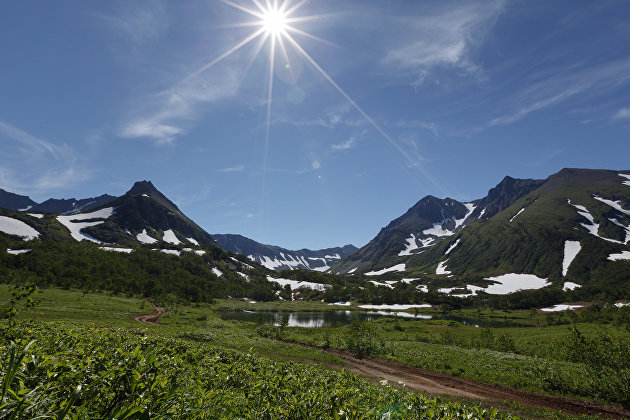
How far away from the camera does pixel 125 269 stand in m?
149

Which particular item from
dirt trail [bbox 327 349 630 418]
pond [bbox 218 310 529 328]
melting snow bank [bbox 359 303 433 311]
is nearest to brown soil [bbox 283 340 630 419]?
dirt trail [bbox 327 349 630 418]

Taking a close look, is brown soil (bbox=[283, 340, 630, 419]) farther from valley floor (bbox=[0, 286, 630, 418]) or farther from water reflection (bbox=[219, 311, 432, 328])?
water reflection (bbox=[219, 311, 432, 328])

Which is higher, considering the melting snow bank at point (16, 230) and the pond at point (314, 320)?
the melting snow bank at point (16, 230)

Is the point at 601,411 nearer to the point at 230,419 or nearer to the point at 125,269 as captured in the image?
the point at 230,419

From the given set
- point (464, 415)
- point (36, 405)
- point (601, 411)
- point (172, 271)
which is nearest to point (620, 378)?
point (601, 411)

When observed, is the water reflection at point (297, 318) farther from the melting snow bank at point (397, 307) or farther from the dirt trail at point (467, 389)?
the melting snow bank at point (397, 307)

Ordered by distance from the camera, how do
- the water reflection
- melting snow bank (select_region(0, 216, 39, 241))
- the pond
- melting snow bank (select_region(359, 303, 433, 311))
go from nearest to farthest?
the water reflection → the pond → melting snow bank (select_region(359, 303, 433, 311)) → melting snow bank (select_region(0, 216, 39, 241))

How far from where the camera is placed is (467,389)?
25.3 metres

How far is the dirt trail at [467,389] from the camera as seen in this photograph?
2073 centimetres

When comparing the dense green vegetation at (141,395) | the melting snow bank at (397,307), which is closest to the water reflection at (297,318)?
the melting snow bank at (397,307)

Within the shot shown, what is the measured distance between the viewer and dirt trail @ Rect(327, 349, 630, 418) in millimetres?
20734

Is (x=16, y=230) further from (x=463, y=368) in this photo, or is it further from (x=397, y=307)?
(x=463, y=368)

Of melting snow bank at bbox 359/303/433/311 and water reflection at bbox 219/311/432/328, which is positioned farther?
melting snow bank at bbox 359/303/433/311

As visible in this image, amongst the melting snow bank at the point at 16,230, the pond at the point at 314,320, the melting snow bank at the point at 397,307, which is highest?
the melting snow bank at the point at 16,230
